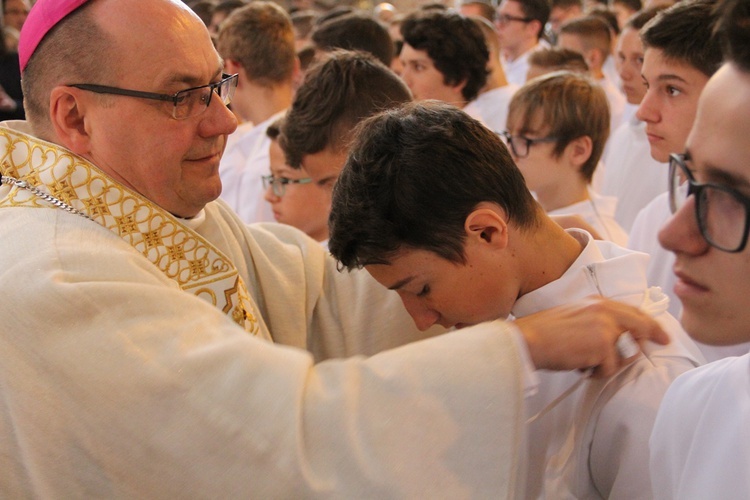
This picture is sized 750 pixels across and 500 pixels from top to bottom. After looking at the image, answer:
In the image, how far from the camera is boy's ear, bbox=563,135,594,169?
3.67 metres

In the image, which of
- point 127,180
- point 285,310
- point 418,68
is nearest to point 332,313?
point 285,310

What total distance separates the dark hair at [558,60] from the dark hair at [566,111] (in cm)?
171

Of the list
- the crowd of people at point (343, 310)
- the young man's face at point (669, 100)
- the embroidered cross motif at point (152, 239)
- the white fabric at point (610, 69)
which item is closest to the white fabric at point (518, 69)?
the white fabric at point (610, 69)

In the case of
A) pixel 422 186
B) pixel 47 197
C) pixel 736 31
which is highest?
pixel 736 31

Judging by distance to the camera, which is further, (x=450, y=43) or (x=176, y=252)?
(x=450, y=43)

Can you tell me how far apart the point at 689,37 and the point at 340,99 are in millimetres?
1289

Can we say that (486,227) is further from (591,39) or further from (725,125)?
(591,39)

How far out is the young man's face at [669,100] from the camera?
320 centimetres

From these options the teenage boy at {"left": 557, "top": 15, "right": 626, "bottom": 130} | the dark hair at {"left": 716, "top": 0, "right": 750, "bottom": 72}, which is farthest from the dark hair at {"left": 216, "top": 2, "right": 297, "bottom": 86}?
the dark hair at {"left": 716, "top": 0, "right": 750, "bottom": 72}

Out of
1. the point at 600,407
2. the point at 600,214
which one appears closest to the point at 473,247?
the point at 600,407

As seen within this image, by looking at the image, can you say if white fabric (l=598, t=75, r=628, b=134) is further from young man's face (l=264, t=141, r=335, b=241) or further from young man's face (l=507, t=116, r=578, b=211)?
young man's face (l=264, t=141, r=335, b=241)

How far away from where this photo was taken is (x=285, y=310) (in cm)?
239

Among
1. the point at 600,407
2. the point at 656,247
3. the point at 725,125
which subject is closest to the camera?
the point at 725,125

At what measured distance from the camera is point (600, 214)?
11.7 ft
